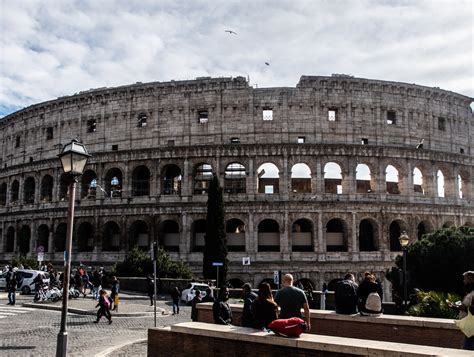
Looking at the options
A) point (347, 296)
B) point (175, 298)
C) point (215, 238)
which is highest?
point (215, 238)

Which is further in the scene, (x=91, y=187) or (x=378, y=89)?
(x=91, y=187)

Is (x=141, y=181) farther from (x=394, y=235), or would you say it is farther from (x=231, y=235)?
(x=394, y=235)

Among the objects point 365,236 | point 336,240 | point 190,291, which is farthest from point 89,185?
point 365,236

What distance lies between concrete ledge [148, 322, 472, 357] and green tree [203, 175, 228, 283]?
21.6 metres

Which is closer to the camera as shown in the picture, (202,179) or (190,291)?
(190,291)

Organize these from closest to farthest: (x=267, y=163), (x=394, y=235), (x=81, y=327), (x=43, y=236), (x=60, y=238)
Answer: (x=81, y=327)
(x=267, y=163)
(x=394, y=235)
(x=60, y=238)
(x=43, y=236)

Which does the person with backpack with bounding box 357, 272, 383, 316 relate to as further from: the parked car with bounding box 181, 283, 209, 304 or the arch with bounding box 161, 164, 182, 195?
the arch with bounding box 161, 164, 182, 195

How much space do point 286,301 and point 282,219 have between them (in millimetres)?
27371

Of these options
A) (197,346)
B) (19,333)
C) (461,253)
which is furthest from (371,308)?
(461,253)

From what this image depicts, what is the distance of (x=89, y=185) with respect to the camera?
4166 centimetres

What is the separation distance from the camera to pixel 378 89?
38.3 metres

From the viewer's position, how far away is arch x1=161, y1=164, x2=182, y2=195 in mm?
39812

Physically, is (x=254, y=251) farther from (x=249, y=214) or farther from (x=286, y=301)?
(x=286, y=301)

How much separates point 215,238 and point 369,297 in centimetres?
2212
